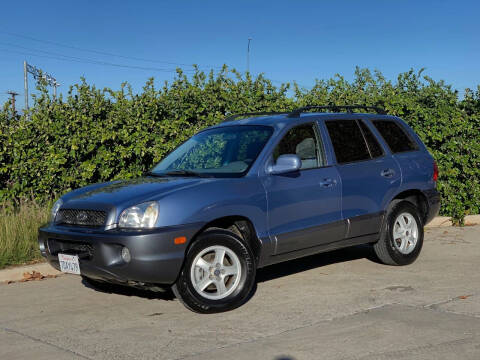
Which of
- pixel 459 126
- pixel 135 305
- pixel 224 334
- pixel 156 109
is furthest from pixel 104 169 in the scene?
pixel 459 126

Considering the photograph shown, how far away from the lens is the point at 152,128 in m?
10.1

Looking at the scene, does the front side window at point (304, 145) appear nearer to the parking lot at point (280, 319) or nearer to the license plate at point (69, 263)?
the parking lot at point (280, 319)

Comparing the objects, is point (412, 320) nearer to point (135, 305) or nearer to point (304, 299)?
point (304, 299)

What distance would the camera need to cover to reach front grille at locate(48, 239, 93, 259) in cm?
566

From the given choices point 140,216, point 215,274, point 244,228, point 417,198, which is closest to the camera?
point 140,216

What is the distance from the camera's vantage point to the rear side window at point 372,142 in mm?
7535

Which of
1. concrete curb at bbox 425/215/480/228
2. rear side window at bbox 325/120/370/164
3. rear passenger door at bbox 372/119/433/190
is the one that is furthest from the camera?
concrete curb at bbox 425/215/480/228

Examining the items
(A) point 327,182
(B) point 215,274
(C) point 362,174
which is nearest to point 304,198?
(A) point 327,182

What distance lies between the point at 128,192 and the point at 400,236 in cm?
347

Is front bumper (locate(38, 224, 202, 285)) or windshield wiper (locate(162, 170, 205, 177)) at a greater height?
windshield wiper (locate(162, 170, 205, 177))

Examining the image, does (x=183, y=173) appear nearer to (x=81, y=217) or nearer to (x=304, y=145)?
(x=81, y=217)

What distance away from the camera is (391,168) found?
7.55 m

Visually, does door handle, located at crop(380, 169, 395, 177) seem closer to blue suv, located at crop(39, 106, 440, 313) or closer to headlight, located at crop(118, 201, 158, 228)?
blue suv, located at crop(39, 106, 440, 313)

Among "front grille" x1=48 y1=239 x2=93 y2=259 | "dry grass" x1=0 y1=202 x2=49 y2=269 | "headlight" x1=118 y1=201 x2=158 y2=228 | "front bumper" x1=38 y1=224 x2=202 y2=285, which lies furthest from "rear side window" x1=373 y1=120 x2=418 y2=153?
"dry grass" x1=0 y1=202 x2=49 y2=269
